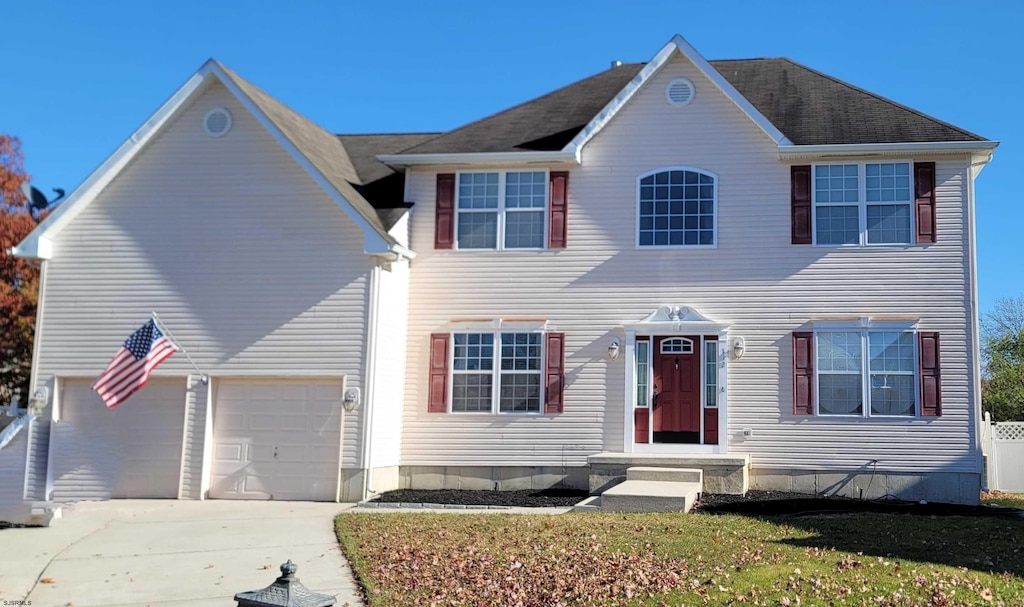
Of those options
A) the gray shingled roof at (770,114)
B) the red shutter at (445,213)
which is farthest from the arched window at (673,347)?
the red shutter at (445,213)

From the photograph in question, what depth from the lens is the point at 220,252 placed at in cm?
1658

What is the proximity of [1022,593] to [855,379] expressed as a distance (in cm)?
803

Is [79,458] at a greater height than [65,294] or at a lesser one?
lesser

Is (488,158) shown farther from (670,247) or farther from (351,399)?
(351,399)

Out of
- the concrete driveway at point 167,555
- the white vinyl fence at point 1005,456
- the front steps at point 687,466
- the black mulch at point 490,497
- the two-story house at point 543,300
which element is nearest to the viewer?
the concrete driveway at point 167,555

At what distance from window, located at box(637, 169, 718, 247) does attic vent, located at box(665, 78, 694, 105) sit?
3.93 feet

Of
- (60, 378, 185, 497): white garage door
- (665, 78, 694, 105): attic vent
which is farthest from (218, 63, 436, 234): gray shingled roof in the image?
(665, 78, 694, 105): attic vent

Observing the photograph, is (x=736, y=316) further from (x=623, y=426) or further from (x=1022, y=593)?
(x=1022, y=593)

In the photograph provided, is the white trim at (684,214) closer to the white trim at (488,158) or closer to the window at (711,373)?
the white trim at (488,158)

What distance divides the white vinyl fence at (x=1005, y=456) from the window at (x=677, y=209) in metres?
7.15

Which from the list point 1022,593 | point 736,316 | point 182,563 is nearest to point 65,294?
point 182,563

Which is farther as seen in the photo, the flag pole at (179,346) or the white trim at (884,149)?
the flag pole at (179,346)

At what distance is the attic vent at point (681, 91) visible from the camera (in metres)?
17.2

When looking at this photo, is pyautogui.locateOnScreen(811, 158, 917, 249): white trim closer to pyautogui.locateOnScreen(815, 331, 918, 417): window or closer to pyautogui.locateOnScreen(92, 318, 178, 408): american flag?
pyautogui.locateOnScreen(815, 331, 918, 417): window
